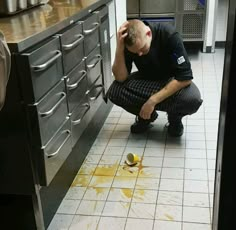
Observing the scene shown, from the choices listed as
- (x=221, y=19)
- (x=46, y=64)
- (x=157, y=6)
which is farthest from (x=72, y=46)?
(x=221, y=19)

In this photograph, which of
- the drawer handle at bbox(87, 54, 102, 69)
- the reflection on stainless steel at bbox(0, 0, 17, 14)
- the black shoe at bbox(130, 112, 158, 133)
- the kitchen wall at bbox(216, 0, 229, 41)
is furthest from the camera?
the kitchen wall at bbox(216, 0, 229, 41)

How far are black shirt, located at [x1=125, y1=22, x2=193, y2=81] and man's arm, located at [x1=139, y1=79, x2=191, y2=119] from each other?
0.11 ft

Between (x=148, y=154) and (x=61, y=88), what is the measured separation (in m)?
0.77

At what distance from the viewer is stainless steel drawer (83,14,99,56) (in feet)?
6.63

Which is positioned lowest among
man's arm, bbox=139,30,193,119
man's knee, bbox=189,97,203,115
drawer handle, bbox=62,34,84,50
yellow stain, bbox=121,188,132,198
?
yellow stain, bbox=121,188,132,198

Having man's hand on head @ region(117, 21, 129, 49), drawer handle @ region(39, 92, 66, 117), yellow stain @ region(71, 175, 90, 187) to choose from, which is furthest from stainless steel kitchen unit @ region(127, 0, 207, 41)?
drawer handle @ region(39, 92, 66, 117)

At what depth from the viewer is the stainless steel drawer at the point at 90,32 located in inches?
79.5

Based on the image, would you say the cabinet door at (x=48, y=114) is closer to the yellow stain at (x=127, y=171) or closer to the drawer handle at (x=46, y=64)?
the drawer handle at (x=46, y=64)

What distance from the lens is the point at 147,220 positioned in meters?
1.64

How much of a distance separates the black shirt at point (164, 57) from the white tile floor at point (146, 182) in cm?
41

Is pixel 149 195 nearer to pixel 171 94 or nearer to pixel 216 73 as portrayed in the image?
pixel 171 94

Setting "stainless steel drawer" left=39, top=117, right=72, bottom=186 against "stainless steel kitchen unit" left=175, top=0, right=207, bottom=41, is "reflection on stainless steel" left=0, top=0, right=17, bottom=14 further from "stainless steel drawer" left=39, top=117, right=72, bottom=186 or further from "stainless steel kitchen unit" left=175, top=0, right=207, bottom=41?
"stainless steel kitchen unit" left=175, top=0, right=207, bottom=41

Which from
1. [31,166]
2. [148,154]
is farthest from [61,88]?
[148,154]

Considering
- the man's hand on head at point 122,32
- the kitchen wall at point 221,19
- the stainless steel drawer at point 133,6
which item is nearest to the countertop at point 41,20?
the man's hand on head at point 122,32
